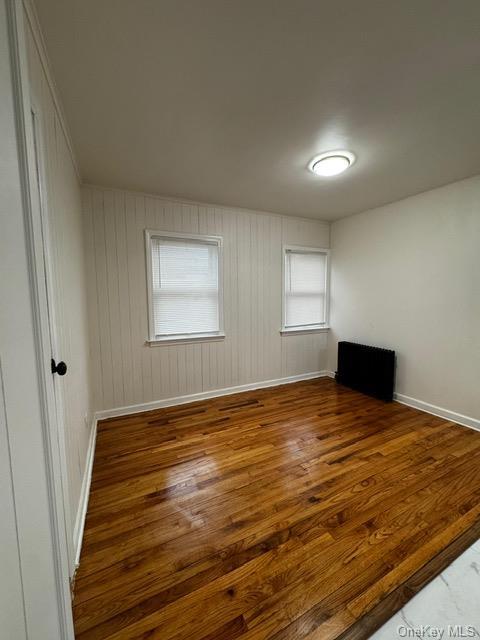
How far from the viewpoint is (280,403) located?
10.6 ft

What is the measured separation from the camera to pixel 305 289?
4039 mm

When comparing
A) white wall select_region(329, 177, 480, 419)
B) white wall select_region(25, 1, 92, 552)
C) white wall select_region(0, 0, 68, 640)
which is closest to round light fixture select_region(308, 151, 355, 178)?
white wall select_region(329, 177, 480, 419)

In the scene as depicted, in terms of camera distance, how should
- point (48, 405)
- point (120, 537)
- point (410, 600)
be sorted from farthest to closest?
point (120, 537) < point (410, 600) < point (48, 405)

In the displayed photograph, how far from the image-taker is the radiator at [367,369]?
3.26m

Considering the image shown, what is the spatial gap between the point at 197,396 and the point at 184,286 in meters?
1.42

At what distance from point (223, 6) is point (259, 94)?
0.49 m

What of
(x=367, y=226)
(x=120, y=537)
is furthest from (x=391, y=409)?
(x=120, y=537)

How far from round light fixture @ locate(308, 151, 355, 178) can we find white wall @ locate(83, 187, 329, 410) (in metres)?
1.32

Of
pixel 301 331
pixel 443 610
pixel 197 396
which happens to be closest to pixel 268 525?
pixel 443 610

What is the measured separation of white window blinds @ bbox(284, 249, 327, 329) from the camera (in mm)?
3896

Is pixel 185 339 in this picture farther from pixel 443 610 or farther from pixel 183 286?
pixel 443 610

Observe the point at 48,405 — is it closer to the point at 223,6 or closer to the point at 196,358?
the point at 223,6

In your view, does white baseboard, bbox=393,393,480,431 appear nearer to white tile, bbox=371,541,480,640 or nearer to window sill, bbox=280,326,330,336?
window sill, bbox=280,326,330,336

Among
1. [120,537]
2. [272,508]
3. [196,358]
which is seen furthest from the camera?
[196,358]
